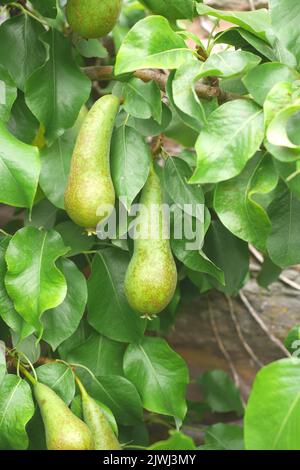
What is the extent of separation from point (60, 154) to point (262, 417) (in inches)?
19.9

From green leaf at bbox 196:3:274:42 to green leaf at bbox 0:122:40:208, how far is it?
0.30 metres

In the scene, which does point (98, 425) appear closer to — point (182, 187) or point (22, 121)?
point (182, 187)

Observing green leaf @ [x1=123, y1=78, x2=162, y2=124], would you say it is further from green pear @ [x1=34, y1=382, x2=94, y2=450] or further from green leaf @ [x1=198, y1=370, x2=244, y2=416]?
green leaf @ [x1=198, y1=370, x2=244, y2=416]

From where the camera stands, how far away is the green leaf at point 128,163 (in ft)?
3.08

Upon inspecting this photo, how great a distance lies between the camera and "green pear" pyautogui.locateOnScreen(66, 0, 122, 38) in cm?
96

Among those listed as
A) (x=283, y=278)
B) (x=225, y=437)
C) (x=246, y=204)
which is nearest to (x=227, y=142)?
(x=246, y=204)

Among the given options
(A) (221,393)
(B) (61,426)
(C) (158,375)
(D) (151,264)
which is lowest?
(A) (221,393)

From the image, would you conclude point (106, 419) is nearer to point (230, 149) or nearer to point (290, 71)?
point (230, 149)

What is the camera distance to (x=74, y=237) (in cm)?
112

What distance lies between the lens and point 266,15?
40.1 inches

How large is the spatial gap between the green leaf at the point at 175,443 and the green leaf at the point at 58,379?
0.81 feet

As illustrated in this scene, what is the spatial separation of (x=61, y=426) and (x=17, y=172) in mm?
324

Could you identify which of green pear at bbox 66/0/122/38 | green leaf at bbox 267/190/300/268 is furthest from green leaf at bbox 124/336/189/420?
green pear at bbox 66/0/122/38

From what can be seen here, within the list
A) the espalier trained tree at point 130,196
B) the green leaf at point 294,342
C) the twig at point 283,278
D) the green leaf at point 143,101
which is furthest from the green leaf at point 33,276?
the twig at point 283,278
